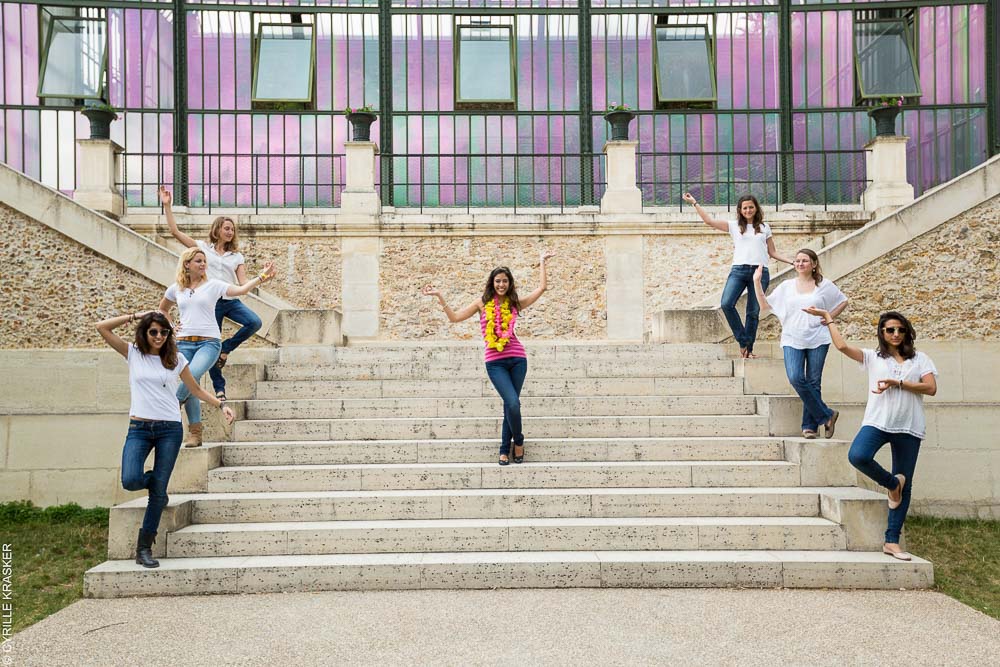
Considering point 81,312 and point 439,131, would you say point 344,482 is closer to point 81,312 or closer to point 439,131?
point 81,312

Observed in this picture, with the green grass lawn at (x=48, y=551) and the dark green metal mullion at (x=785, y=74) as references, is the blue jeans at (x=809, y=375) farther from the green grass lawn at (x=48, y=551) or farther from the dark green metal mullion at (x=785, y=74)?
the dark green metal mullion at (x=785, y=74)

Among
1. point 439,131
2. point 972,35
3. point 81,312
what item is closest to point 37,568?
point 81,312

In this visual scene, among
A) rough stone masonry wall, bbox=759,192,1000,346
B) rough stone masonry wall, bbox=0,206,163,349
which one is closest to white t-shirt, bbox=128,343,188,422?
rough stone masonry wall, bbox=0,206,163,349

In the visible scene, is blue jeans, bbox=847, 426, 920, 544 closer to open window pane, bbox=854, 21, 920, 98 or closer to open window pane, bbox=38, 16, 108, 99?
open window pane, bbox=854, 21, 920, 98

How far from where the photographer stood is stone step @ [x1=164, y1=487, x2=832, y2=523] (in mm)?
5879

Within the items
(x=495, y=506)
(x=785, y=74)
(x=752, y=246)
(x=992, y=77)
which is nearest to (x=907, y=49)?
(x=992, y=77)

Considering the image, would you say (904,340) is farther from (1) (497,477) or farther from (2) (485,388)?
(2) (485,388)

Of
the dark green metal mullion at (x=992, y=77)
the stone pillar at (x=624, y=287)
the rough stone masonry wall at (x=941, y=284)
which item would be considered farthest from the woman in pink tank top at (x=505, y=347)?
the dark green metal mullion at (x=992, y=77)

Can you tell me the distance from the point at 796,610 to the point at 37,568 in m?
5.54

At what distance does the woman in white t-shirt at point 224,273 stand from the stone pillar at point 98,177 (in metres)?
6.12

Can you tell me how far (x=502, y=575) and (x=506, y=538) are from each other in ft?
1.29

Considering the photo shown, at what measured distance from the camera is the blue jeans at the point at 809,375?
6375mm

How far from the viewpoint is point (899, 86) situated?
1444 cm

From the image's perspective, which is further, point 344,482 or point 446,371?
point 446,371
